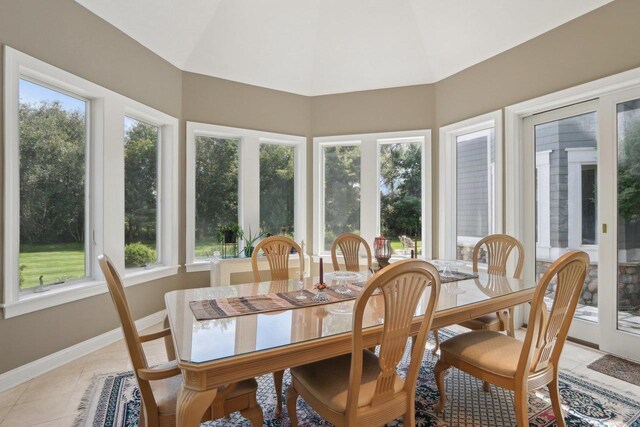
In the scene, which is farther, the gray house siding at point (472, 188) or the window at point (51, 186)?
the gray house siding at point (472, 188)

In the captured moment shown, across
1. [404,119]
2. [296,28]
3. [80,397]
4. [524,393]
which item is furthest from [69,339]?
[404,119]

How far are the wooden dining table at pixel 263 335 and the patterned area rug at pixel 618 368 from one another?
122cm

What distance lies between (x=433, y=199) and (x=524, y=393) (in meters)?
3.12

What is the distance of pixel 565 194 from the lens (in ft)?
11.0

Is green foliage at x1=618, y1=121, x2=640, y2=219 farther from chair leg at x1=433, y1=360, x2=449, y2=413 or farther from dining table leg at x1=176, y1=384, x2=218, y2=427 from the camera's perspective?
dining table leg at x1=176, y1=384, x2=218, y2=427

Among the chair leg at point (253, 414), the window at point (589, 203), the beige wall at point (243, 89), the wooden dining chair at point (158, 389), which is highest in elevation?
the beige wall at point (243, 89)

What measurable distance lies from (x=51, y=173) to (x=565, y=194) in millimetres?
4614

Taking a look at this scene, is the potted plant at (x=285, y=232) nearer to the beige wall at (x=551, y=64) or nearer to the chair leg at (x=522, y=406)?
the beige wall at (x=551, y=64)

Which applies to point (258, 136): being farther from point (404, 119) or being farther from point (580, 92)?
point (580, 92)

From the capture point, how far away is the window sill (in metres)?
2.46

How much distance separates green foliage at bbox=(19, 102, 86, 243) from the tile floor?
104cm

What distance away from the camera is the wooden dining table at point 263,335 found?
119 centimetres

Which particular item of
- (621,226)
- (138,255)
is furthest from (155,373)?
(621,226)

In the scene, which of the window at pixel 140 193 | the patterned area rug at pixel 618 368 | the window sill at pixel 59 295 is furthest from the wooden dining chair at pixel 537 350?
the window at pixel 140 193
